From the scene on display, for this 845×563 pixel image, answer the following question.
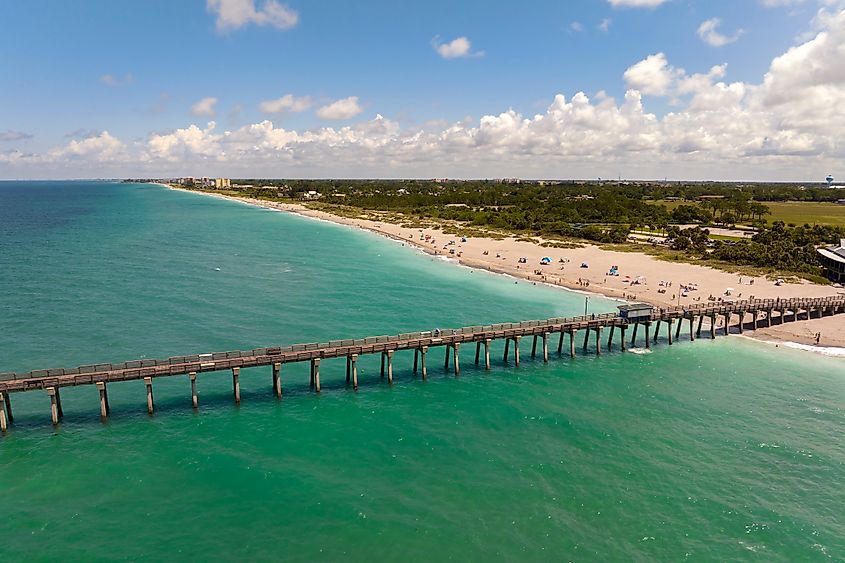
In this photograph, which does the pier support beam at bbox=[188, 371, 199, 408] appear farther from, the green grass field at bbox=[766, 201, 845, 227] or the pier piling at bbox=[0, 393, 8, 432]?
the green grass field at bbox=[766, 201, 845, 227]

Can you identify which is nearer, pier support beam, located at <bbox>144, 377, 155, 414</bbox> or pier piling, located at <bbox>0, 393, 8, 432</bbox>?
pier piling, located at <bbox>0, 393, 8, 432</bbox>

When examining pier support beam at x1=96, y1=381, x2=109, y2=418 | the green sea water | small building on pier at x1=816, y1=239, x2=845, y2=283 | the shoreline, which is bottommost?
the green sea water

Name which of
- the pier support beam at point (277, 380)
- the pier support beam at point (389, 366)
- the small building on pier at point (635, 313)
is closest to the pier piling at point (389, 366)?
the pier support beam at point (389, 366)

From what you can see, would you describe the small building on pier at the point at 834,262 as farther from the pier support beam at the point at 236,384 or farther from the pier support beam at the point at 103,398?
the pier support beam at the point at 103,398

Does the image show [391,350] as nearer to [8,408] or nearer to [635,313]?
[635,313]

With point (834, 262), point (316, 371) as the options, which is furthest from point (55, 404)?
point (834, 262)

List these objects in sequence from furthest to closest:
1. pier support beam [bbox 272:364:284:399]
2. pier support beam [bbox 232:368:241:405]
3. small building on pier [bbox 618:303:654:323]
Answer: small building on pier [bbox 618:303:654:323] → pier support beam [bbox 272:364:284:399] → pier support beam [bbox 232:368:241:405]

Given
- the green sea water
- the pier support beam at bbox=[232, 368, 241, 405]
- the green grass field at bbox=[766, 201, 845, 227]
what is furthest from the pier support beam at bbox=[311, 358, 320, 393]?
the green grass field at bbox=[766, 201, 845, 227]

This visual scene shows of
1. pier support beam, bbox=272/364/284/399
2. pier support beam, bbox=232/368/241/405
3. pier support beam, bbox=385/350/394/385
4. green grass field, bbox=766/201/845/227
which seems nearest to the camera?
pier support beam, bbox=232/368/241/405
